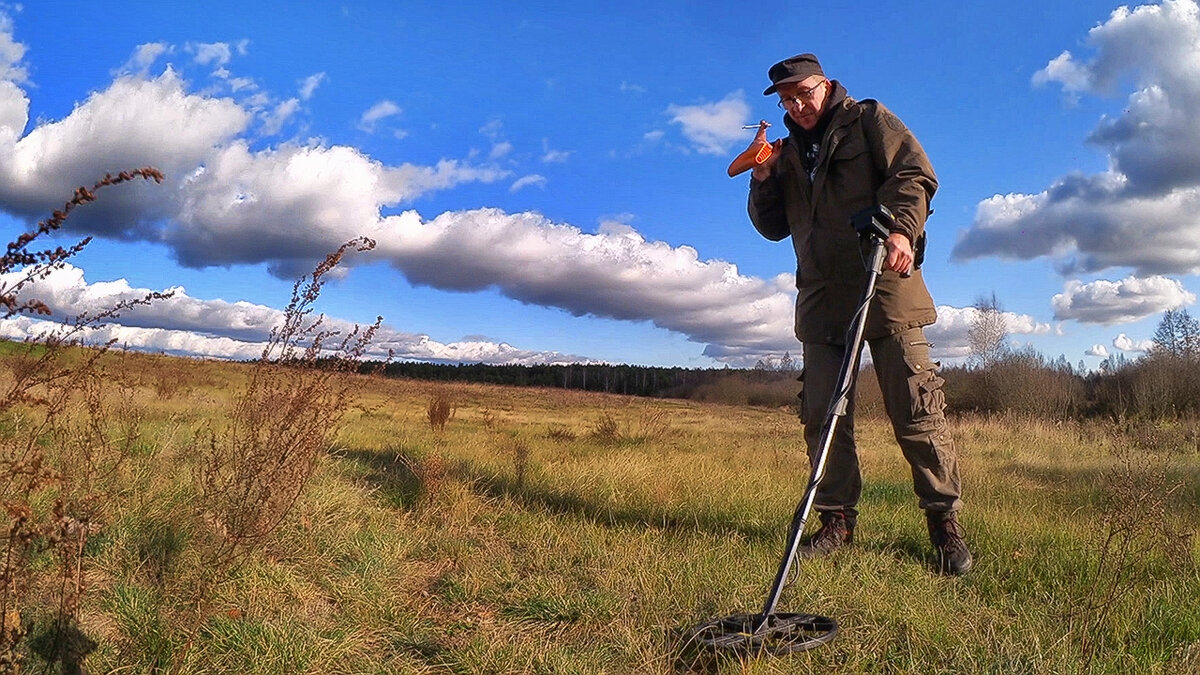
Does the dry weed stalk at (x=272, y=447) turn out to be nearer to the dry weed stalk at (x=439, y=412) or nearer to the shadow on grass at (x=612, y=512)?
→ the shadow on grass at (x=612, y=512)

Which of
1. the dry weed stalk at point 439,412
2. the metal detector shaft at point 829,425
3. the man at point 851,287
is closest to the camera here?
the metal detector shaft at point 829,425

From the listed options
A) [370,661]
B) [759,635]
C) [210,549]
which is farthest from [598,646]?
[210,549]

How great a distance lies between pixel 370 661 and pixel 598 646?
0.78 metres

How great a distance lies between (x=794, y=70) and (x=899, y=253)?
3.87 feet

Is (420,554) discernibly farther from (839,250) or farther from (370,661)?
(839,250)

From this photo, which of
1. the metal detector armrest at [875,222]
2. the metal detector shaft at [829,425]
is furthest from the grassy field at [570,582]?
the metal detector armrest at [875,222]

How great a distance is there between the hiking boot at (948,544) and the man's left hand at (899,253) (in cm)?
131

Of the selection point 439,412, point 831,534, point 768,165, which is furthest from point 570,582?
point 439,412

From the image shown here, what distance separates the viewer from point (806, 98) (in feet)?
11.9

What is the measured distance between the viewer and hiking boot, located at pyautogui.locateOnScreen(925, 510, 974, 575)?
3307mm

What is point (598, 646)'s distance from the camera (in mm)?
2432

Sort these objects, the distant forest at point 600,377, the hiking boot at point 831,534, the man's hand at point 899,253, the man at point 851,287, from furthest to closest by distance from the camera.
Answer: the distant forest at point 600,377 → the hiking boot at point 831,534 → the man at point 851,287 → the man's hand at point 899,253

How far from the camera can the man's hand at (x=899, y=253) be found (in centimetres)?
297

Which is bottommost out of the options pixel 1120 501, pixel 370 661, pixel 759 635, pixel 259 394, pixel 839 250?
pixel 370 661
